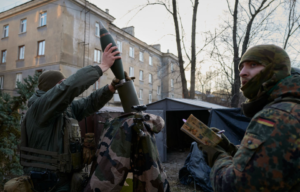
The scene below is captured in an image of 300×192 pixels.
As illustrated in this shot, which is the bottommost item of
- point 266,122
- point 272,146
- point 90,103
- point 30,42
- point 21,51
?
point 272,146

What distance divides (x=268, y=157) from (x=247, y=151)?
0.36ft

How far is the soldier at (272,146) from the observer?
117 cm

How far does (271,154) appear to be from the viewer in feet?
3.85

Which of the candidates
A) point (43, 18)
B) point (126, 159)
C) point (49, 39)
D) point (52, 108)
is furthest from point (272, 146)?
point (43, 18)

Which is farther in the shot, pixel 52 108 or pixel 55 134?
pixel 55 134

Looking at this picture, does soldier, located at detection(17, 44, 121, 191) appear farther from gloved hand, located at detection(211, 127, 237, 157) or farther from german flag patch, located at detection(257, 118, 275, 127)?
german flag patch, located at detection(257, 118, 275, 127)

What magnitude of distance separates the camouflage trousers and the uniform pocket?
0.96m

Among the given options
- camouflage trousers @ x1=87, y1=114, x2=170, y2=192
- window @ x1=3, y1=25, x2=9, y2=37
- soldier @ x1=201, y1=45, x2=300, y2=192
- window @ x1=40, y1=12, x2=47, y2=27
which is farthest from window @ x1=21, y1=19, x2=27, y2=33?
soldier @ x1=201, y1=45, x2=300, y2=192

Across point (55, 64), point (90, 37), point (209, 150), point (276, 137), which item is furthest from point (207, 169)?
point (90, 37)

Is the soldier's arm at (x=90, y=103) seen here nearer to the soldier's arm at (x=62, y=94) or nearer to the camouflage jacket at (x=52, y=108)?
the camouflage jacket at (x=52, y=108)

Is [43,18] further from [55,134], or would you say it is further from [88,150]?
[88,150]

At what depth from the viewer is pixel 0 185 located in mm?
4551

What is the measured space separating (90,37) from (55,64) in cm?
449

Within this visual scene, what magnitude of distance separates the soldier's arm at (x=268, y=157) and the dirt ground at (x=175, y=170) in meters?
5.14
